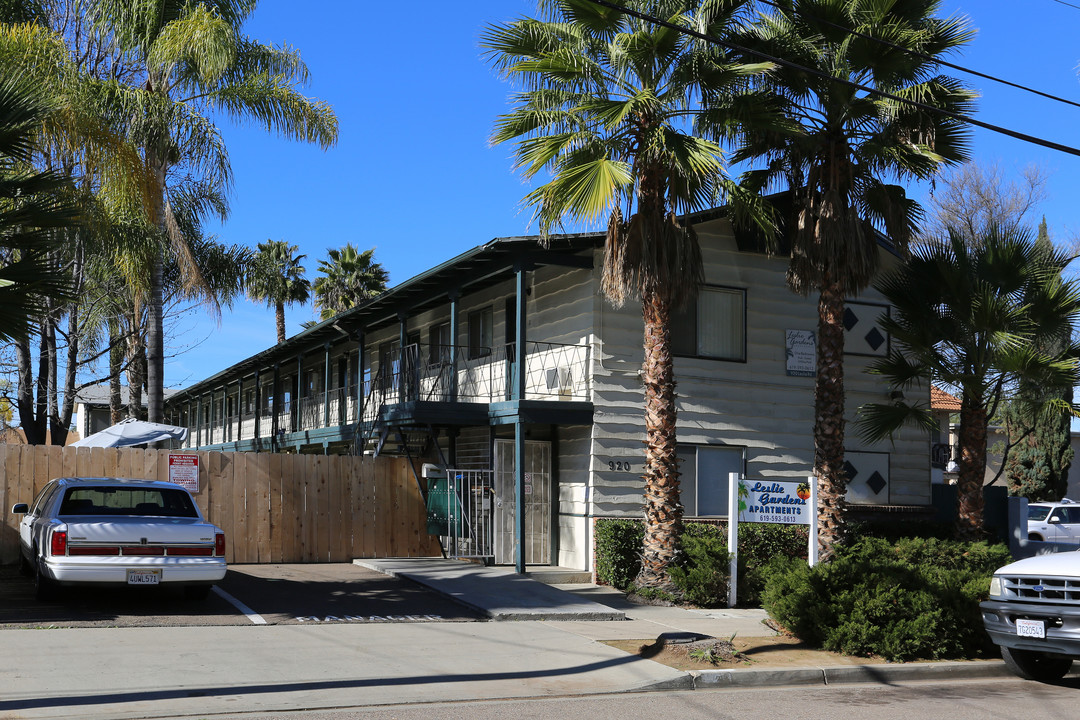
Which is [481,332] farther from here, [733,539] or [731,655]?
[731,655]

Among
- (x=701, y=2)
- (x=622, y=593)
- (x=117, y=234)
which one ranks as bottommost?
(x=622, y=593)

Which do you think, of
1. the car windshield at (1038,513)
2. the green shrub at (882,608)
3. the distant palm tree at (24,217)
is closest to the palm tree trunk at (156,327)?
the distant palm tree at (24,217)

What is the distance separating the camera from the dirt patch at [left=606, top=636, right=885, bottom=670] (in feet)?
32.3

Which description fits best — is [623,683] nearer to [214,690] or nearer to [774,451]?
[214,690]

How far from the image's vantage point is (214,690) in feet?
26.8

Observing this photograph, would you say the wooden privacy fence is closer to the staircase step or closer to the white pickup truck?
the staircase step

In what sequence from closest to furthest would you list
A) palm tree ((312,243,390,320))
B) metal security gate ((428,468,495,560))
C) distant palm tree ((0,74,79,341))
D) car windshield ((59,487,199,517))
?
distant palm tree ((0,74,79,341)), car windshield ((59,487,199,517)), metal security gate ((428,468,495,560)), palm tree ((312,243,390,320))

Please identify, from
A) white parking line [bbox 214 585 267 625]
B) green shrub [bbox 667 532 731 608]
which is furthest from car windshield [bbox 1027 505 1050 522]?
white parking line [bbox 214 585 267 625]

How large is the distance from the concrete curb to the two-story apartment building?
23.2 ft

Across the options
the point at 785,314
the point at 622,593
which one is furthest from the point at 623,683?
the point at 785,314

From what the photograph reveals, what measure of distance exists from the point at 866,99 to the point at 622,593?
8578 millimetres

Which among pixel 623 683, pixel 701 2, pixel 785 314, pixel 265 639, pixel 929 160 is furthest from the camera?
pixel 785 314

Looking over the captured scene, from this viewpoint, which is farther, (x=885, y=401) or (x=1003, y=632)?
(x=885, y=401)

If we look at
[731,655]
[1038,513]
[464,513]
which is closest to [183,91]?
[464,513]
